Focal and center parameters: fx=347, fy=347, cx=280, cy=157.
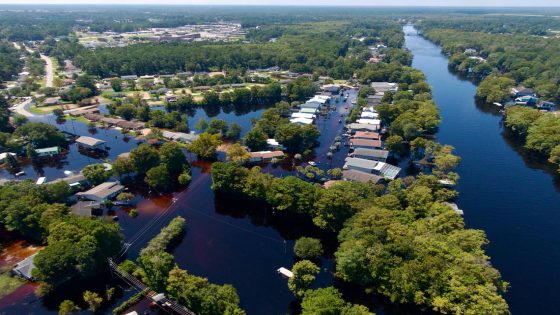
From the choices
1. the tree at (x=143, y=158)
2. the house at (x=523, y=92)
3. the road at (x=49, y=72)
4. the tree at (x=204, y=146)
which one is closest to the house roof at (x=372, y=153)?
the tree at (x=204, y=146)

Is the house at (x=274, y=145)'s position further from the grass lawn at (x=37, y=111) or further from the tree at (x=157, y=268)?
the grass lawn at (x=37, y=111)

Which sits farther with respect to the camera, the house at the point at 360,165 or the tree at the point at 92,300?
the house at the point at 360,165

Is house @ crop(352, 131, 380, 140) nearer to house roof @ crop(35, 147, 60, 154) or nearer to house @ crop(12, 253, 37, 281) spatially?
house @ crop(12, 253, 37, 281)

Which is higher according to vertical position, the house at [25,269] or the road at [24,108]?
the road at [24,108]

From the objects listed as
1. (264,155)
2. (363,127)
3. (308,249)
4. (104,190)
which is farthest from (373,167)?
(104,190)

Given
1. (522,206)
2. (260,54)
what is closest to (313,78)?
(260,54)

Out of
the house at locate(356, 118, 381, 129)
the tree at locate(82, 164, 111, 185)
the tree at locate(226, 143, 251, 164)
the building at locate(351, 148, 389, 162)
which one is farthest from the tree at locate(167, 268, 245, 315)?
the house at locate(356, 118, 381, 129)
